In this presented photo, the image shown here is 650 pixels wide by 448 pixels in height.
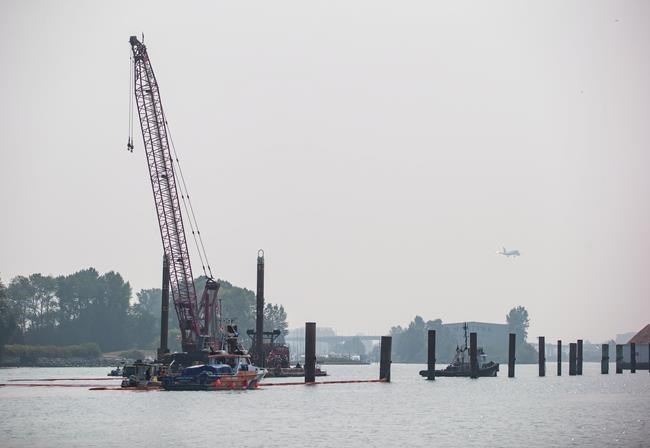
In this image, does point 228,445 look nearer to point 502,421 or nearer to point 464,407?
point 502,421

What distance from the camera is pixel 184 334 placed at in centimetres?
14212

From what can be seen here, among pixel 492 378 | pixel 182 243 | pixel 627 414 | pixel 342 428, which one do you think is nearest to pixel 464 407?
pixel 627 414

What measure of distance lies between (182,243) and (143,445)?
77510mm

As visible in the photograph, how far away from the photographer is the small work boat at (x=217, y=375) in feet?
329

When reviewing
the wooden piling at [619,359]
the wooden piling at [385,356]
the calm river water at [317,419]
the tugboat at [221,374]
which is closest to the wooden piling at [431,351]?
the wooden piling at [385,356]

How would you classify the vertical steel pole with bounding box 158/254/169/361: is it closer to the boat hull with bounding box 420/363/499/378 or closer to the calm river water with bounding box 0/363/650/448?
the calm river water with bounding box 0/363/650/448

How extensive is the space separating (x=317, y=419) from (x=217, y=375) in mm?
25138

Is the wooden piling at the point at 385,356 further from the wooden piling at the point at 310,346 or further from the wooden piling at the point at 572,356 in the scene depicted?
the wooden piling at the point at 572,356

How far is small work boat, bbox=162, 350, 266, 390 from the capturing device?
100 metres

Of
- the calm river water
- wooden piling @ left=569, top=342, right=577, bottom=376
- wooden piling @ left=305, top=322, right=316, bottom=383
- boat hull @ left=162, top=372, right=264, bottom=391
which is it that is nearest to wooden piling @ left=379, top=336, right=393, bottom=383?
wooden piling @ left=305, top=322, right=316, bottom=383

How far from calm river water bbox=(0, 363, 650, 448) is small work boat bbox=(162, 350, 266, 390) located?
128 cm

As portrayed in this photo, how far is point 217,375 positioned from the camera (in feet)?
330

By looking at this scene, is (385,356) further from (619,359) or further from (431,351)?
(619,359)

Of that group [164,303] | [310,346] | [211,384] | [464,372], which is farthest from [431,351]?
[211,384]
